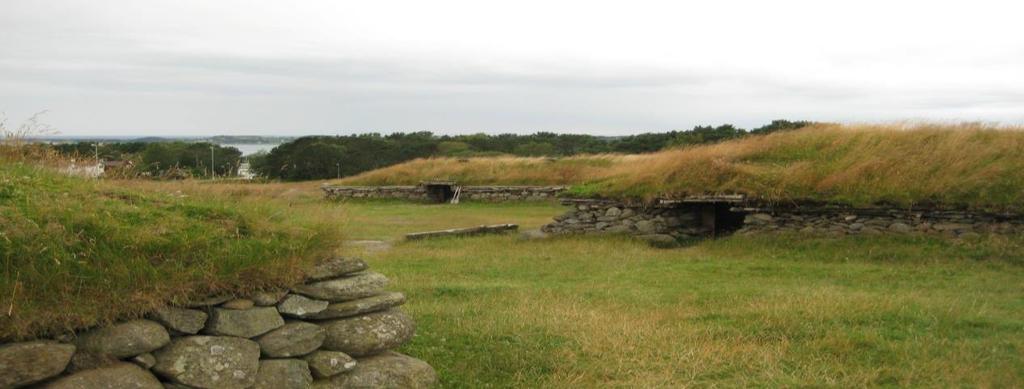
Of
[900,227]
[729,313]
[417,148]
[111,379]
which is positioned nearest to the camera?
[111,379]

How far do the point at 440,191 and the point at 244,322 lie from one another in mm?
25540

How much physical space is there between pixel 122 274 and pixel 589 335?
154 inches

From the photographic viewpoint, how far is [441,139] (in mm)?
67312

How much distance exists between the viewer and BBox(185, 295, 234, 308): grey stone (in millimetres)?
5580

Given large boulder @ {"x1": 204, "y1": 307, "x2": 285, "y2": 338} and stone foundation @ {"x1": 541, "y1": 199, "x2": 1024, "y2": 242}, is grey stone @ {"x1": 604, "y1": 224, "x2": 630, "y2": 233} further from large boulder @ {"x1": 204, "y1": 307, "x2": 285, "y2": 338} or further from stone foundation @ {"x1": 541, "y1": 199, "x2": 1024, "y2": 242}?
large boulder @ {"x1": 204, "y1": 307, "x2": 285, "y2": 338}

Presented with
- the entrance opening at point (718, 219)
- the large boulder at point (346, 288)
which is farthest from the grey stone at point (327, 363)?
the entrance opening at point (718, 219)

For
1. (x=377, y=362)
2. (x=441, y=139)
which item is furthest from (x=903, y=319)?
(x=441, y=139)

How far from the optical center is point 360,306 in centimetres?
627

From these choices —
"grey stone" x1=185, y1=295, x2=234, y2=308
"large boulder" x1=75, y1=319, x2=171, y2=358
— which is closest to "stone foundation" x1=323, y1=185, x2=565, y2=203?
"grey stone" x1=185, y1=295, x2=234, y2=308

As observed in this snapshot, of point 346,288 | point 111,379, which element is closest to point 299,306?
point 346,288

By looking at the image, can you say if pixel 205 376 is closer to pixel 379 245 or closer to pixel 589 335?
pixel 589 335

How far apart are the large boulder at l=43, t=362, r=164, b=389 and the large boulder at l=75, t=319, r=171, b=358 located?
0.10m

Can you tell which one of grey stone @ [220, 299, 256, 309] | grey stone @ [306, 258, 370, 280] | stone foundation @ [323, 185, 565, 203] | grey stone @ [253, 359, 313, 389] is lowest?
stone foundation @ [323, 185, 565, 203]

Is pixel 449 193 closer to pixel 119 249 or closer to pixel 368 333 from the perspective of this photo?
pixel 368 333
